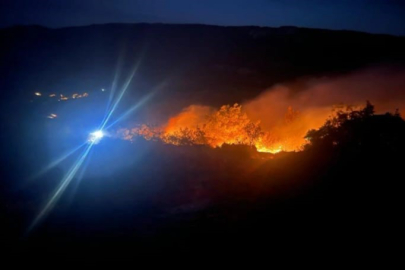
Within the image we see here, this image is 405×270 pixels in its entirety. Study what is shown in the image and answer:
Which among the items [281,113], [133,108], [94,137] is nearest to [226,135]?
[94,137]

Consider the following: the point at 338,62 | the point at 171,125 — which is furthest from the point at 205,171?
the point at 338,62

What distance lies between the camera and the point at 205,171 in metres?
16.6

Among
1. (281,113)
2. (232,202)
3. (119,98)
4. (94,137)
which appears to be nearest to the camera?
(232,202)

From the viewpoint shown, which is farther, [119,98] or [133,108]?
[119,98]

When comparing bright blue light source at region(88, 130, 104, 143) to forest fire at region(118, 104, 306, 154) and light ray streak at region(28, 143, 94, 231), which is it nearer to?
light ray streak at region(28, 143, 94, 231)

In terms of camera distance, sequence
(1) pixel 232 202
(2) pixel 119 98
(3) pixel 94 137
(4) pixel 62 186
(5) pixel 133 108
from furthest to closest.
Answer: (2) pixel 119 98 → (5) pixel 133 108 → (3) pixel 94 137 → (4) pixel 62 186 → (1) pixel 232 202

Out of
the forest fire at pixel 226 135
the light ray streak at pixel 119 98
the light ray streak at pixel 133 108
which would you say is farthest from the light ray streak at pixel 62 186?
the light ray streak at pixel 133 108

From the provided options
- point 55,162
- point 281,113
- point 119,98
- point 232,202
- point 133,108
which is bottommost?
point 232,202

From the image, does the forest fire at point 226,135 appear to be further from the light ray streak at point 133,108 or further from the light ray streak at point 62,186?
the light ray streak at point 62,186

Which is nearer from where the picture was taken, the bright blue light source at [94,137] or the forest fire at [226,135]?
the bright blue light source at [94,137]

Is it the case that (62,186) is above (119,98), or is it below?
below

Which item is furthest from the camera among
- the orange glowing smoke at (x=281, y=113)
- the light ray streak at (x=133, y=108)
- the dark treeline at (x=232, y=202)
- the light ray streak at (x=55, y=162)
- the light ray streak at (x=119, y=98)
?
the light ray streak at (x=133, y=108)

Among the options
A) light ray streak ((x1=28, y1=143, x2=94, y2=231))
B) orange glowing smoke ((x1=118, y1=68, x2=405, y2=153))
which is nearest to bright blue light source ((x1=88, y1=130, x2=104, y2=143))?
light ray streak ((x1=28, y1=143, x2=94, y2=231))

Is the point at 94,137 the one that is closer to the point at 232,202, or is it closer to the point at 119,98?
the point at 232,202
